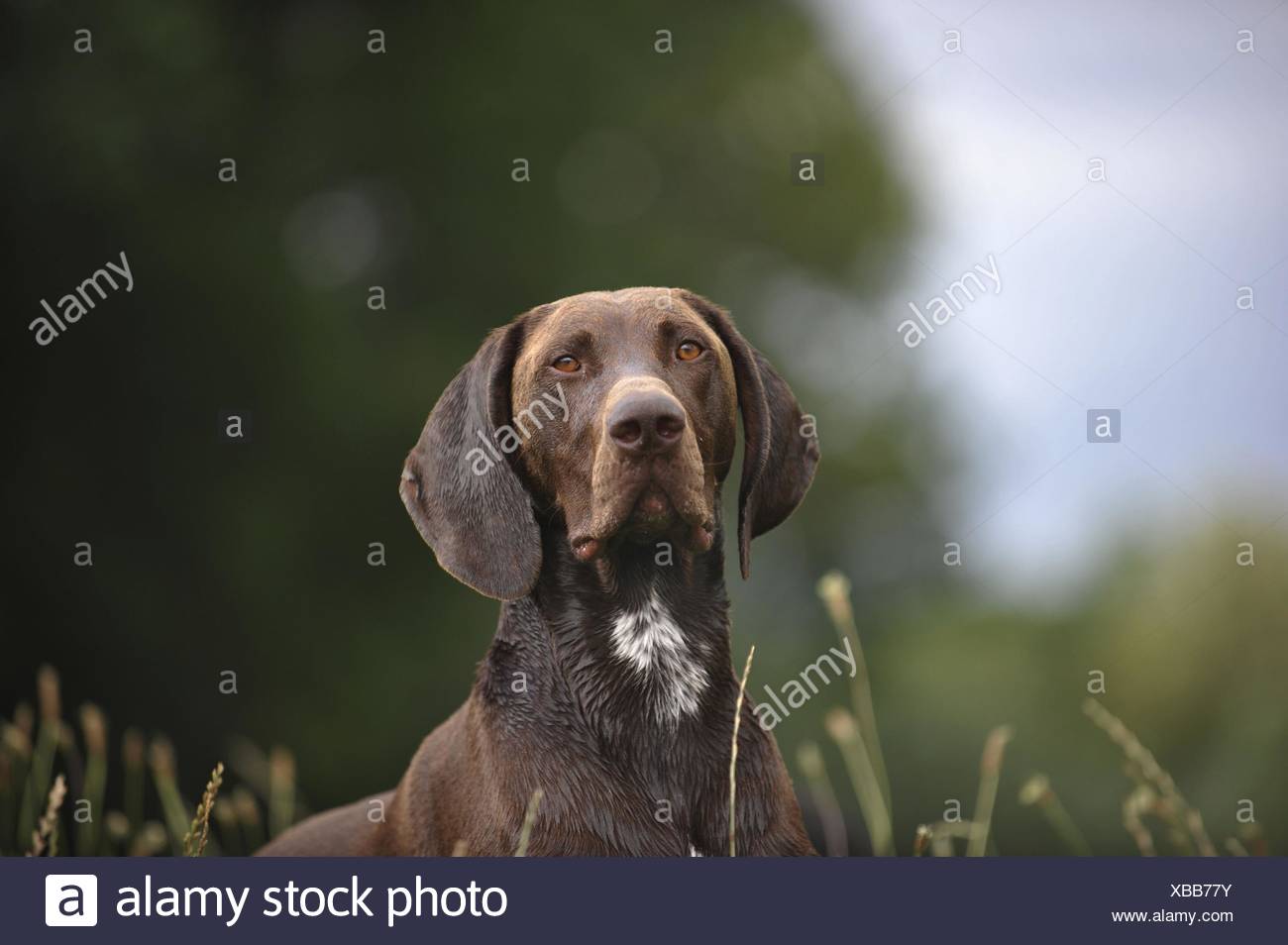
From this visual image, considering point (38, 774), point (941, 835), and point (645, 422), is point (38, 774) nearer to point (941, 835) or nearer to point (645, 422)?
point (645, 422)

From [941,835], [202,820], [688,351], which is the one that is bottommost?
[941,835]

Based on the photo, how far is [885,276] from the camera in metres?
12.6

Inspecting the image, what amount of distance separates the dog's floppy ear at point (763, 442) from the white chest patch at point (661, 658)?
31 cm

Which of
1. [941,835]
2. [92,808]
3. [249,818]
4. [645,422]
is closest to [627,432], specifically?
[645,422]

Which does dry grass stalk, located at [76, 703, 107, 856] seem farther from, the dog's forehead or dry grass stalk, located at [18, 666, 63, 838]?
the dog's forehead

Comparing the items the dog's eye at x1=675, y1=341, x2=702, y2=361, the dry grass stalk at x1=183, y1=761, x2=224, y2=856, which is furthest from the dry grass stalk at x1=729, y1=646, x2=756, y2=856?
the dry grass stalk at x1=183, y1=761, x2=224, y2=856

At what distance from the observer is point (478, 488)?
4.41 meters

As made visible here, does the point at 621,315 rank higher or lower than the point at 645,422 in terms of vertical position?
higher

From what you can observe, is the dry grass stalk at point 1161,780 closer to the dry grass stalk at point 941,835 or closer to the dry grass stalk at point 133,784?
the dry grass stalk at point 941,835

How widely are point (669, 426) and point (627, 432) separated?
0.39 ft

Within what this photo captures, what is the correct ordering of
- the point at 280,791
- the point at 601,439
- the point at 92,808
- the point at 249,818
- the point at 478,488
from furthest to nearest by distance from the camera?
1. the point at 92,808
2. the point at 280,791
3. the point at 249,818
4. the point at 478,488
5. the point at 601,439

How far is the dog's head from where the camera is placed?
4.02 metres

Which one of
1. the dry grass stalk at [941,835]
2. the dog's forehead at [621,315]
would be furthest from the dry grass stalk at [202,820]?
the dry grass stalk at [941,835]

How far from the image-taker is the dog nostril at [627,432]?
393 cm
